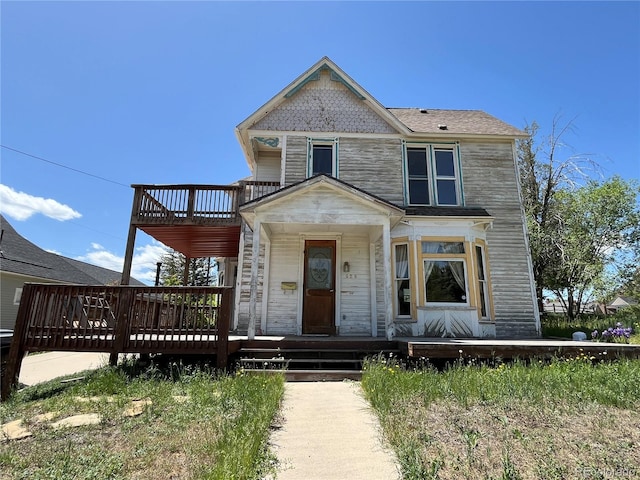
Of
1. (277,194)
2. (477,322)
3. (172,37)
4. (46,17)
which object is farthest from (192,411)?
(46,17)

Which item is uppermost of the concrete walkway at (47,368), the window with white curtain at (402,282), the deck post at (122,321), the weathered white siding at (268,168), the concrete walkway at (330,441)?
the weathered white siding at (268,168)

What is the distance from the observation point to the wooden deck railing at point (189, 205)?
904cm

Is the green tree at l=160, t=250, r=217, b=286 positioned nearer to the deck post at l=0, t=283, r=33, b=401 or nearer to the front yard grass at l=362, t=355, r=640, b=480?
the deck post at l=0, t=283, r=33, b=401

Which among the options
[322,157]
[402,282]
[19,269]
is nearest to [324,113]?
[322,157]

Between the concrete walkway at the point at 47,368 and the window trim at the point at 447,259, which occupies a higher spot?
the window trim at the point at 447,259

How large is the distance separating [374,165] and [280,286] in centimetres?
471

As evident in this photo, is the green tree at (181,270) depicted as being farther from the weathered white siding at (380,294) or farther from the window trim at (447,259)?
the window trim at (447,259)

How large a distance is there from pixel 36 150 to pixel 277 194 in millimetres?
15404

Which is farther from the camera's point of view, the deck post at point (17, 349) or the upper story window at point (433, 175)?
the upper story window at point (433, 175)

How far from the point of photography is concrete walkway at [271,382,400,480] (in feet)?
8.38

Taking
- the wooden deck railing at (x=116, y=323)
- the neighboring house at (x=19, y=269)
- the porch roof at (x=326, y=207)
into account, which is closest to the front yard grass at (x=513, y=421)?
the wooden deck railing at (x=116, y=323)

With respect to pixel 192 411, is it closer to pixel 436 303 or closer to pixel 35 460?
pixel 35 460

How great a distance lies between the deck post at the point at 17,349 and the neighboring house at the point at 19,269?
13.6 metres

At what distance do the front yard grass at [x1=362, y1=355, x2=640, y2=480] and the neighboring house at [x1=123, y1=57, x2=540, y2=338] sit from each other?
2.83m
